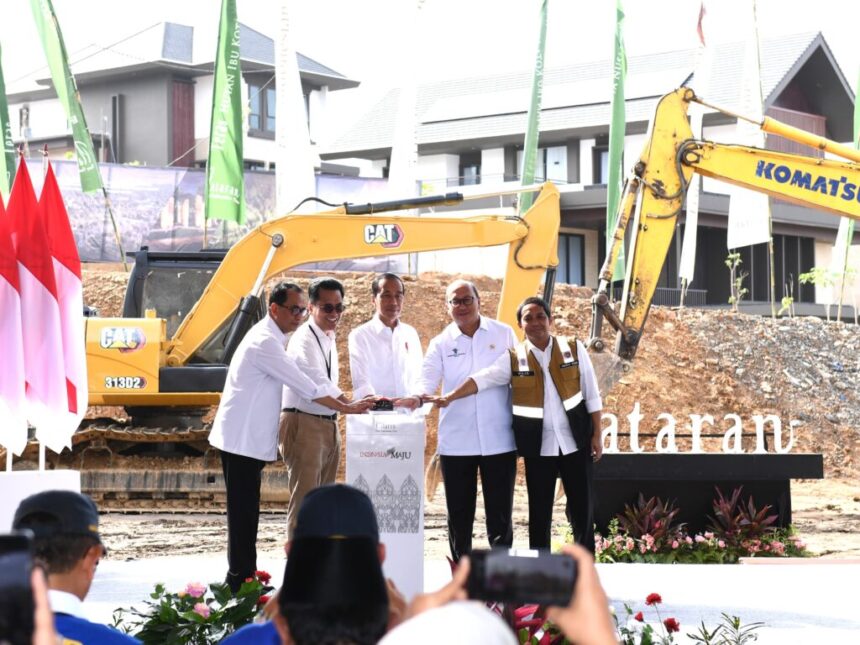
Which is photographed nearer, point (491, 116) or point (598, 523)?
point (598, 523)

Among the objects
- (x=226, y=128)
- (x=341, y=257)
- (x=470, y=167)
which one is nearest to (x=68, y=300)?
(x=341, y=257)

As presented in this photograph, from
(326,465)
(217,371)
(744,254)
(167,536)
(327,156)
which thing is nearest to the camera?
(326,465)

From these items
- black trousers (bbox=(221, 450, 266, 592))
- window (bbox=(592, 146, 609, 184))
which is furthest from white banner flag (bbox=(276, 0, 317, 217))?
window (bbox=(592, 146, 609, 184))

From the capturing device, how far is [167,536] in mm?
14414

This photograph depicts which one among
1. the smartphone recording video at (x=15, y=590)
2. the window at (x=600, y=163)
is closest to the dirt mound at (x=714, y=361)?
the window at (x=600, y=163)

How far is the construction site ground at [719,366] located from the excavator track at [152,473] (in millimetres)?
5504

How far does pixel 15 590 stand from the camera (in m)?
1.87

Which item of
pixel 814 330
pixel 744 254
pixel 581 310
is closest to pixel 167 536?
pixel 581 310

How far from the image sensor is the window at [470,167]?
47969 mm

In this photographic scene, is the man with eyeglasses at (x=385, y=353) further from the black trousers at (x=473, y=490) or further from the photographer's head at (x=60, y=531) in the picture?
the photographer's head at (x=60, y=531)

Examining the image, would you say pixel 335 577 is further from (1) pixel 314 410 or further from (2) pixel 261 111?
(2) pixel 261 111

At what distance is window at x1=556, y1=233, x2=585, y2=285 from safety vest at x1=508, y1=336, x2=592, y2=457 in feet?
115

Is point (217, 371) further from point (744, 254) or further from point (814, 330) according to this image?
Answer: point (744, 254)

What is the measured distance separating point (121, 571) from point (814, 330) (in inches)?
971
